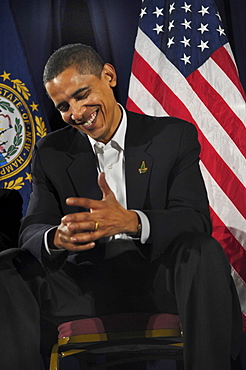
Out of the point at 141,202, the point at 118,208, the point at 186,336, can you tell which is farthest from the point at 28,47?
the point at 186,336

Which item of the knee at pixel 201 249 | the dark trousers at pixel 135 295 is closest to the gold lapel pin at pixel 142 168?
the dark trousers at pixel 135 295

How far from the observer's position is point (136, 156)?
4.84 ft

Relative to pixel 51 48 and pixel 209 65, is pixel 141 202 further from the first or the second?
pixel 51 48

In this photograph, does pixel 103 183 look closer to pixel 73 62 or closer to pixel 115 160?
pixel 115 160

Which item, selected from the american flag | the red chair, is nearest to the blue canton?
the american flag

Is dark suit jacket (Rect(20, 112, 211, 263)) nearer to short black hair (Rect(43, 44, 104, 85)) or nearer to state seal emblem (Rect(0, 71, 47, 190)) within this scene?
short black hair (Rect(43, 44, 104, 85))

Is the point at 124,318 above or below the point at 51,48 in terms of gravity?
below

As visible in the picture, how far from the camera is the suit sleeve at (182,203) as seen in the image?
1.23 meters

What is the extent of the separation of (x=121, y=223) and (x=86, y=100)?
18.6 inches

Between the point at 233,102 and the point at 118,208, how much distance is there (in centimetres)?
106

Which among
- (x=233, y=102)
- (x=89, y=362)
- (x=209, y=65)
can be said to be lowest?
(x=89, y=362)

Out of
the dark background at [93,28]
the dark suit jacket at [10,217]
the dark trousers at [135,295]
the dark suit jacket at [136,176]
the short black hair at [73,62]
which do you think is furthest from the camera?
the dark background at [93,28]

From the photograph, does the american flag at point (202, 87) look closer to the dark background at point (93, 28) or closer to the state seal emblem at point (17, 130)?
the dark background at point (93, 28)

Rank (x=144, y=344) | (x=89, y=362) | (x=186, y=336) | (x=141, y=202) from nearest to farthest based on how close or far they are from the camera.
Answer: (x=186, y=336) → (x=144, y=344) → (x=141, y=202) → (x=89, y=362)
